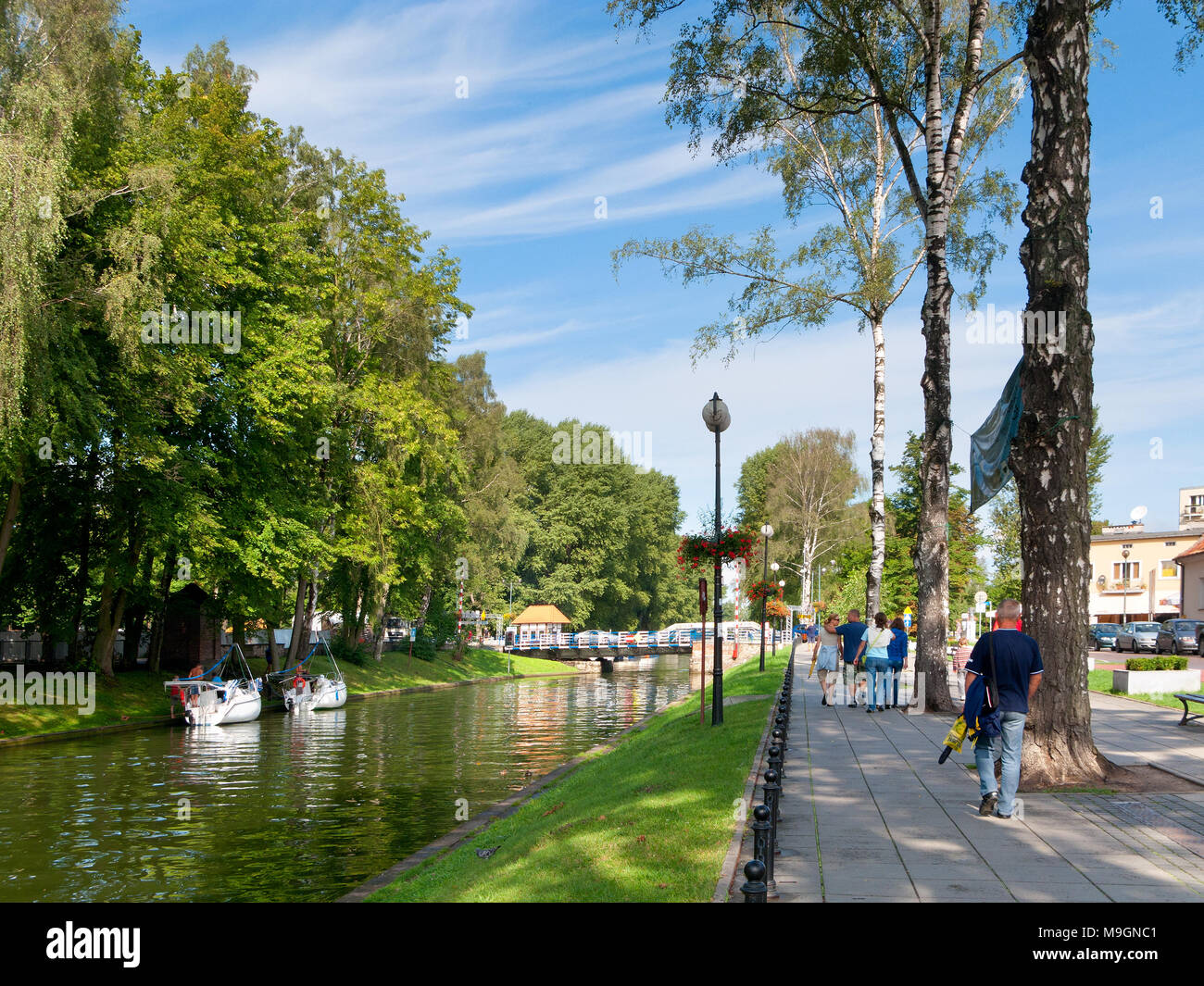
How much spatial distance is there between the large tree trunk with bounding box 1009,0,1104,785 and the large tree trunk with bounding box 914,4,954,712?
606 cm

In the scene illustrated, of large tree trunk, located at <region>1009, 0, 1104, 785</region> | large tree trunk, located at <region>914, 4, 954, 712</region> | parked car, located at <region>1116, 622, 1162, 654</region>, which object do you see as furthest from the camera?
parked car, located at <region>1116, 622, 1162, 654</region>

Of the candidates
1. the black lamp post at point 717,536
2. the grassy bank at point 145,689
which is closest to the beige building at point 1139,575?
the grassy bank at point 145,689

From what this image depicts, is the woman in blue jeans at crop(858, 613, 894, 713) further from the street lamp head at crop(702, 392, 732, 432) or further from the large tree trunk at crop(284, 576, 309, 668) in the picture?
the large tree trunk at crop(284, 576, 309, 668)

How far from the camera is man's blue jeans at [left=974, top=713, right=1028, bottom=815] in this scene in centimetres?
907

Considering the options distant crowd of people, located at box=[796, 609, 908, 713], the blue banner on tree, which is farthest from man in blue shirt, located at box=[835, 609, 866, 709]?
the blue banner on tree

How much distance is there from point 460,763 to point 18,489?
13.0 m

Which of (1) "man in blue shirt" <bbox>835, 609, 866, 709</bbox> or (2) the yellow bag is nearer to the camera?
(2) the yellow bag

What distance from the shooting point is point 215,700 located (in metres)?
27.6

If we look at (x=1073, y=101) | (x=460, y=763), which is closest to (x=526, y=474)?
(x=460, y=763)

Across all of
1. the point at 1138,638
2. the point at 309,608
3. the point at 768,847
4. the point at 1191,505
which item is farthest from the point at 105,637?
the point at 1191,505

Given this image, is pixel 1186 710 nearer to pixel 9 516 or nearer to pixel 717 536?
pixel 717 536

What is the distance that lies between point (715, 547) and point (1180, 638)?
37943mm

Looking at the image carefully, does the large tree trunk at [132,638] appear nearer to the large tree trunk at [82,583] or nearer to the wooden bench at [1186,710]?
the large tree trunk at [82,583]
